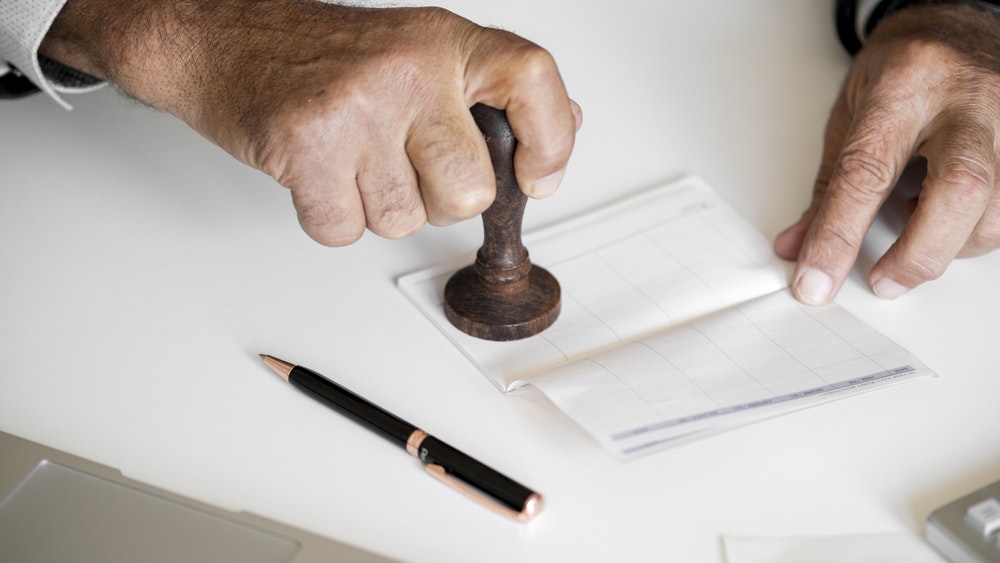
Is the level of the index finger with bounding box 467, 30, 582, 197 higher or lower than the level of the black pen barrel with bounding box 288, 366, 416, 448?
higher

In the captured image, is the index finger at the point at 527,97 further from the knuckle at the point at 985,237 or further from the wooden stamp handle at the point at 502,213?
the knuckle at the point at 985,237

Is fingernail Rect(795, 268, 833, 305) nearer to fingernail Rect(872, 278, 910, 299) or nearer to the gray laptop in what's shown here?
fingernail Rect(872, 278, 910, 299)

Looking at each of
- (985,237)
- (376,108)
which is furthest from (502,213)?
(985,237)

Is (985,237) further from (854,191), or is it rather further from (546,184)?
(546,184)

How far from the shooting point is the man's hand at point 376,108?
3.09 feet

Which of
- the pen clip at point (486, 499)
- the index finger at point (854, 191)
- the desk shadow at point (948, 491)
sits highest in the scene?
the index finger at point (854, 191)

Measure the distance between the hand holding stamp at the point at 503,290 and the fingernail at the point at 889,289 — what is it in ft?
1.14

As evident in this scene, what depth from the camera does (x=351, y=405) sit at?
950 millimetres

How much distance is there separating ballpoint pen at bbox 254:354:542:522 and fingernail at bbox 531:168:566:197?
9.9 inches

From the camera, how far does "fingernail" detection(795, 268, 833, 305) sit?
1.10 m

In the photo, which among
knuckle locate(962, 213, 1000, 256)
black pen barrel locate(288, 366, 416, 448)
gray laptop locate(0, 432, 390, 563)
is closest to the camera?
gray laptop locate(0, 432, 390, 563)

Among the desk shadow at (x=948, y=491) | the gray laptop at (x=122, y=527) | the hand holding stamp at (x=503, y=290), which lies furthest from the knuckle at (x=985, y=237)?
the gray laptop at (x=122, y=527)

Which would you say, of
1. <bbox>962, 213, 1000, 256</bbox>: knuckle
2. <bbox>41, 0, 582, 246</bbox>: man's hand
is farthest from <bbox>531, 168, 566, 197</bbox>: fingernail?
<bbox>962, 213, 1000, 256</bbox>: knuckle

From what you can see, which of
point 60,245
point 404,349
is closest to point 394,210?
point 404,349
